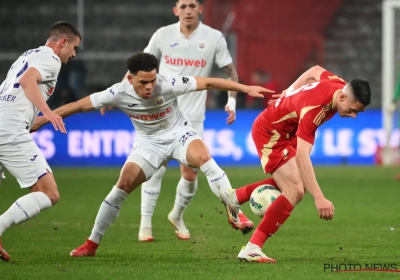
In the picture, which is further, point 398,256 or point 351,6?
point 351,6

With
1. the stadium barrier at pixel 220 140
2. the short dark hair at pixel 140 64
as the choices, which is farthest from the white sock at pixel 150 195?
the stadium barrier at pixel 220 140

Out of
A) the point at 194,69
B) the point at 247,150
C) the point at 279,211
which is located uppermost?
the point at 194,69

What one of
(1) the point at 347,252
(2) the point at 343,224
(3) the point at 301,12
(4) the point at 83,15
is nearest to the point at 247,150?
(3) the point at 301,12

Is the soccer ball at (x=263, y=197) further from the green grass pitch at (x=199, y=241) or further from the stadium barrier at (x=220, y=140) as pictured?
the stadium barrier at (x=220, y=140)

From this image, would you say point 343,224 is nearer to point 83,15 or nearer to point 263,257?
point 263,257

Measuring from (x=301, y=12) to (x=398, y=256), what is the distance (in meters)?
14.0

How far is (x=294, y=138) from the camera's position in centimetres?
732

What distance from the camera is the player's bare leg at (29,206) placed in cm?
674

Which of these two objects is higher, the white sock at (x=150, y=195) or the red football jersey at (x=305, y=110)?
the red football jersey at (x=305, y=110)

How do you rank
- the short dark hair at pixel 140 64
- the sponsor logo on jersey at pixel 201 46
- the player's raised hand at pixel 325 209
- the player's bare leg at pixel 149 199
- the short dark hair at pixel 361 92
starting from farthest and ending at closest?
the sponsor logo on jersey at pixel 201 46 → the player's bare leg at pixel 149 199 → the short dark hair at pixel 140 64 → the short dark hair at pixel 361 92 → the player's raised hand at pixel 325 209

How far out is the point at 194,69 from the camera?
9250 mm

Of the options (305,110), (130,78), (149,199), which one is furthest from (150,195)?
(305,110)

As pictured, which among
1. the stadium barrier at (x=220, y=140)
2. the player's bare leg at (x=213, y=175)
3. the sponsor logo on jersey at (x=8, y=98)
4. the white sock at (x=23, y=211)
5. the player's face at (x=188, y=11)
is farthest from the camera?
the stadium barrier at (x=220, y=140)

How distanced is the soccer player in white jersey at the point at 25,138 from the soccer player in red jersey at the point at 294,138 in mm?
1558
